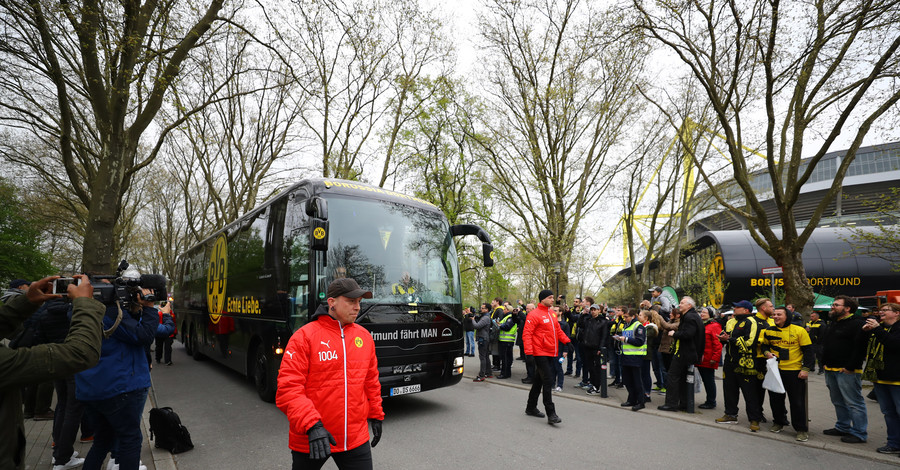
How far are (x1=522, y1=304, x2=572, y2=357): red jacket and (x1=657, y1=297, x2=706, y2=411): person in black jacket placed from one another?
232cm

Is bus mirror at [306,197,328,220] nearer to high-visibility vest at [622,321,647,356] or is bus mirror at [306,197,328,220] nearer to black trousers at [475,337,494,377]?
high-visibility vest at [622,321,647,356]

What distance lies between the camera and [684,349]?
7863 millimetres

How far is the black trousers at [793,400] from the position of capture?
20.5 feet

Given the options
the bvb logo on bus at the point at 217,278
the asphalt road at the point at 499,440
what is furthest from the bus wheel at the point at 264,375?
the bvb logo on bus at the point at 217,278

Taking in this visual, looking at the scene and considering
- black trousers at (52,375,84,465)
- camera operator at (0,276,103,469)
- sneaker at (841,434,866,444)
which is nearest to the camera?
camera operator at (0,276,103,469)

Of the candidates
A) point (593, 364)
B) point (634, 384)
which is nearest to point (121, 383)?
point (634, 384)

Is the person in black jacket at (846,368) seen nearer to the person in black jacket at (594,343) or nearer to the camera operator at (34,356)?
the person in black jacket at (594,343)

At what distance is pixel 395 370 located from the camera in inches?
255

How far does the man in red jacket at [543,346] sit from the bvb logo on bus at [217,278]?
7021 millimetres

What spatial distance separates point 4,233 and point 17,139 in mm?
6457

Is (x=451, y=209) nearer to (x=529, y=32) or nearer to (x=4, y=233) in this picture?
(x=529, y=32)

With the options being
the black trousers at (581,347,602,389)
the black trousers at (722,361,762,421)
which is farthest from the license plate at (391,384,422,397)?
the black trousers at (581,347,602,389)

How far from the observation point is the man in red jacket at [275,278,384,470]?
2.83m

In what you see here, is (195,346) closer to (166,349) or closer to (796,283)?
(166,349)
